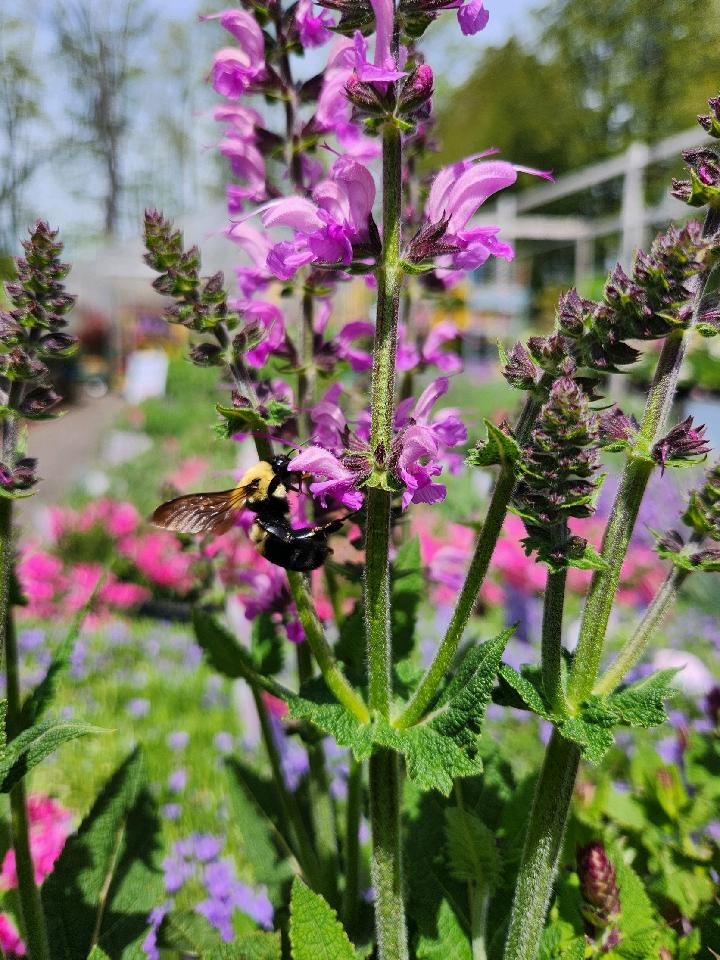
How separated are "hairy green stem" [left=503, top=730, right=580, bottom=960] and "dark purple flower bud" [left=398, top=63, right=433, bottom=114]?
65 centimetres

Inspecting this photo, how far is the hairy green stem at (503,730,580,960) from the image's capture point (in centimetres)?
83

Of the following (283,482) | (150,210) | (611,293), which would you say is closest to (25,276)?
(150,210)

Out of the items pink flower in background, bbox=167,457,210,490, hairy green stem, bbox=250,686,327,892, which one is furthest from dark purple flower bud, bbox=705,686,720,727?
pink flower in background, bbox=167,457,210,490

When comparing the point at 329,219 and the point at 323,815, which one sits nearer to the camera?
the point at 329,219

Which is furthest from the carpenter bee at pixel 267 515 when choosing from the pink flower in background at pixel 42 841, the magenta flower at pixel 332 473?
the pink flower in background at pixel 42 841

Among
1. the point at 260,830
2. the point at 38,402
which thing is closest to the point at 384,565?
the point at 38,402

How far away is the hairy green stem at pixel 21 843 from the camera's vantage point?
36.3 inches

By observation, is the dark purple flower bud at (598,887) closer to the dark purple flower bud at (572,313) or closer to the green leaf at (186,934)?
the green leaf at (186,934)

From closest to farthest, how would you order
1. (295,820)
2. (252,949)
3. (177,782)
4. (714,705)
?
(252,949) < (295,820) < (714,705) < (177,782)

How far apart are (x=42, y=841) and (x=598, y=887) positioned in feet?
3.98

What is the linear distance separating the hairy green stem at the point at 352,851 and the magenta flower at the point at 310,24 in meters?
0.99

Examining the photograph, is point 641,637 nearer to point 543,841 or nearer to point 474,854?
point 543,841

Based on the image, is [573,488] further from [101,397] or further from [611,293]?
[101,397]

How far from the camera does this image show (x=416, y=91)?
0.71 metres
